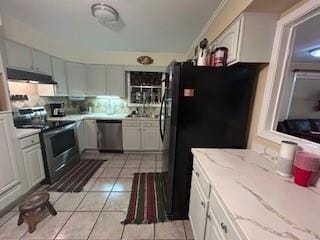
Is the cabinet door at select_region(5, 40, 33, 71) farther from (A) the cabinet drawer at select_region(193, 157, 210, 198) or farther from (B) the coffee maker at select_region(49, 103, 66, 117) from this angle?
(A) the cabinet drawer at select_region(193, 157, 210, 198)

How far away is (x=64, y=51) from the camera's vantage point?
3.49 metres

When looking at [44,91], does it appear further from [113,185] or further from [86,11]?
[113,185]

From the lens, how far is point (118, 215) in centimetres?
196

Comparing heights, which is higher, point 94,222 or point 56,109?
point 56,109

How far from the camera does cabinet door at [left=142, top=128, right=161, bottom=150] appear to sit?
3.75 metres

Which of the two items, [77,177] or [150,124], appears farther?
[150,124]

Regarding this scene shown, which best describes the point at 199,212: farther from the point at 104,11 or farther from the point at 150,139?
the point at 150,139

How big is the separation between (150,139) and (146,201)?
170 centimetres

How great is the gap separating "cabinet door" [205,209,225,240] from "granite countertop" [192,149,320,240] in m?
0.22

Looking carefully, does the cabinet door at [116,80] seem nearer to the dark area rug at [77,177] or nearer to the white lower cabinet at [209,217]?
the dark area rug at [77,177]

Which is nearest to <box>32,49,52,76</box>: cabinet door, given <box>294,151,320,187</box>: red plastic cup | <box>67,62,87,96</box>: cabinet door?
<box>67,62,87,96</box>: cabinet door

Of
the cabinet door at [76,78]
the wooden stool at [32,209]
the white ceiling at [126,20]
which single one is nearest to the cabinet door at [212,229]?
the wooden stool at [32,209]

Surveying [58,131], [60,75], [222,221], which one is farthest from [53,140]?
[222,221]

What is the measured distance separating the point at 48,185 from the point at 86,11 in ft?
8.39
